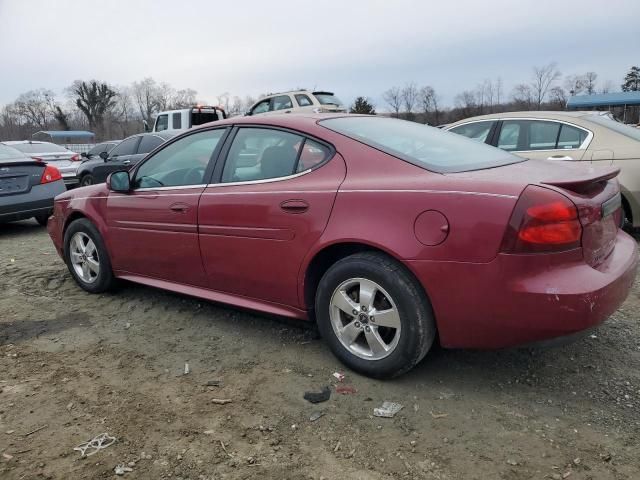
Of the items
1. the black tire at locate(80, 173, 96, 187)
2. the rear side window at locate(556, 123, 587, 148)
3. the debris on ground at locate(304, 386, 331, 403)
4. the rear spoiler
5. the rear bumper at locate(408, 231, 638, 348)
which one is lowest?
the debris on ground at locate(304, 386, 331, 403)

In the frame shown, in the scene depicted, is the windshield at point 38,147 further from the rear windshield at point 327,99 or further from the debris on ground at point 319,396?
the debris on ground at point 319,396

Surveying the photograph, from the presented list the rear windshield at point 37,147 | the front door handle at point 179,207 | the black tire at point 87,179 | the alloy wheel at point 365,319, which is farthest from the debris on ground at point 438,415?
the rear windshield at point 37,147

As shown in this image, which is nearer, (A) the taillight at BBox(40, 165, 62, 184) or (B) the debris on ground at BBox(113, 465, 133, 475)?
(B) the debris on ground at BBox(113, 465, 133, 475)

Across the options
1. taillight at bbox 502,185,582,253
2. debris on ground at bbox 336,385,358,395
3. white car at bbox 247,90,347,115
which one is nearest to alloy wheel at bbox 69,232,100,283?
debris on ground at bbox 336,385,358,395

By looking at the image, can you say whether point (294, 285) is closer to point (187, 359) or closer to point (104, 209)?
point (187, 359)

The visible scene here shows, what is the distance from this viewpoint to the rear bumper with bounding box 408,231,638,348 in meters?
2.42

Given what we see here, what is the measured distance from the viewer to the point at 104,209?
4344mm

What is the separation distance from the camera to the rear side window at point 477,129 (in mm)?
6559

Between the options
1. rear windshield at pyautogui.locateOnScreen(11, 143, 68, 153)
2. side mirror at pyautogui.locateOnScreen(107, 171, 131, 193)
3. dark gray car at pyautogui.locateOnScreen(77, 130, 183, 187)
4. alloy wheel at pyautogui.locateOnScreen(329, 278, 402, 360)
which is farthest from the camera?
rear windshield at pyautogui.locateOnScreen(11, 143, 68, 153)

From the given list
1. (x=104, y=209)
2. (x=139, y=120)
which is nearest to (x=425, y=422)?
(x=104, y=209)

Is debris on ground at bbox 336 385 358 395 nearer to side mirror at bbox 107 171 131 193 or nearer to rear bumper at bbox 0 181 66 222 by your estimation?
side mirror at bbox 107 171 131 193

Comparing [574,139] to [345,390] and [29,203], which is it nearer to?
[345,390]

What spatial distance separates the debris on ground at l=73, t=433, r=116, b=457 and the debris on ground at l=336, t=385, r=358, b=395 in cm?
114

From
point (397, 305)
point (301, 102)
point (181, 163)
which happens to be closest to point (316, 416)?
point (397, 305)
